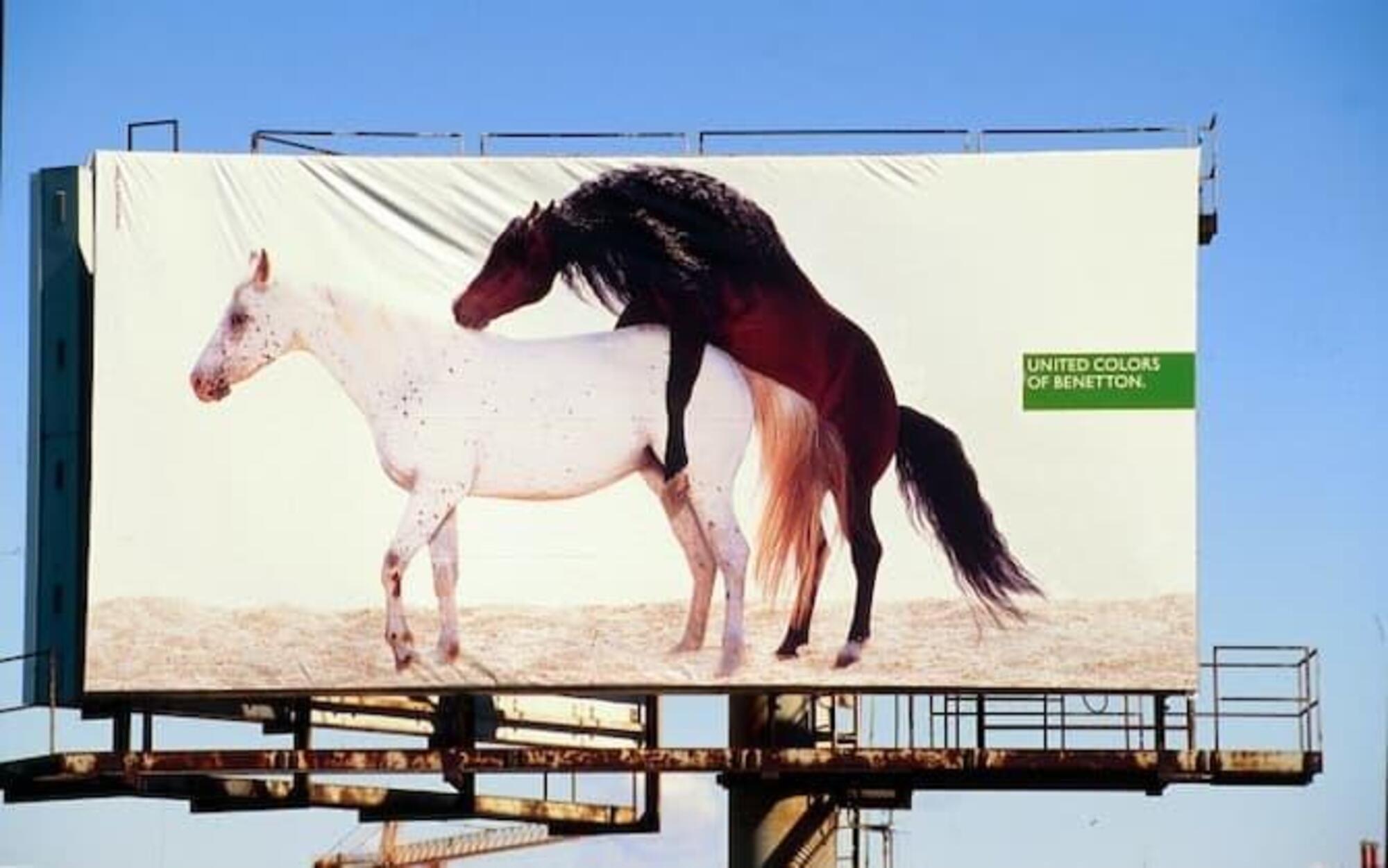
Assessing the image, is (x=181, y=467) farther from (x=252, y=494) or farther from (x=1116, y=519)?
(x=1116, y=519)

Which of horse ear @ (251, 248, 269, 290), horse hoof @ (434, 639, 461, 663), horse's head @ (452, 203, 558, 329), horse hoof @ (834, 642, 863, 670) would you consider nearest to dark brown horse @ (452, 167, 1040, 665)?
horse's head @ (452, 203, 558, 329)

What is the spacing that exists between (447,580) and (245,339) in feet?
12.5

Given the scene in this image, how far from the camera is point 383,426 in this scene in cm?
4278

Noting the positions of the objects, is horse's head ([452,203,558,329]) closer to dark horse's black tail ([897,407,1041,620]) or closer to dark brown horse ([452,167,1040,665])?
dark brown horse ([452,167,1040,665])

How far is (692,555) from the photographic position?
42.4 m

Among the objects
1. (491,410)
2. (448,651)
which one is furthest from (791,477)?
(448,651)

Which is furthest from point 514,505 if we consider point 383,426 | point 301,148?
point 301,148

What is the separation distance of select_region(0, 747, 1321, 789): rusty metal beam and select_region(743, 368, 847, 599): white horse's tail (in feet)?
7.00

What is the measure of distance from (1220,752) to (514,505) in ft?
29.1

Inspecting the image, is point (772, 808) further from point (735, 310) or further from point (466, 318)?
point (466, 318)

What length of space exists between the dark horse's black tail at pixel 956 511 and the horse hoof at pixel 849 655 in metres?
1.43

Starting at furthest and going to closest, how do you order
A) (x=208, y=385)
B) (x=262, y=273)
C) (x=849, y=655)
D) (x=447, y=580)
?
1. (x=262, y=273)
2. (x=208, y=385)
3. (x=447, y=580)
4. (x=849, y=655)

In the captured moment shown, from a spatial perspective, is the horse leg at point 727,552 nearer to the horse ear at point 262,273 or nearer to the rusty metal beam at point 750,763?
the rusty metal beam at point 750,763

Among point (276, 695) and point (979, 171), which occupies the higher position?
point (979, 171)
